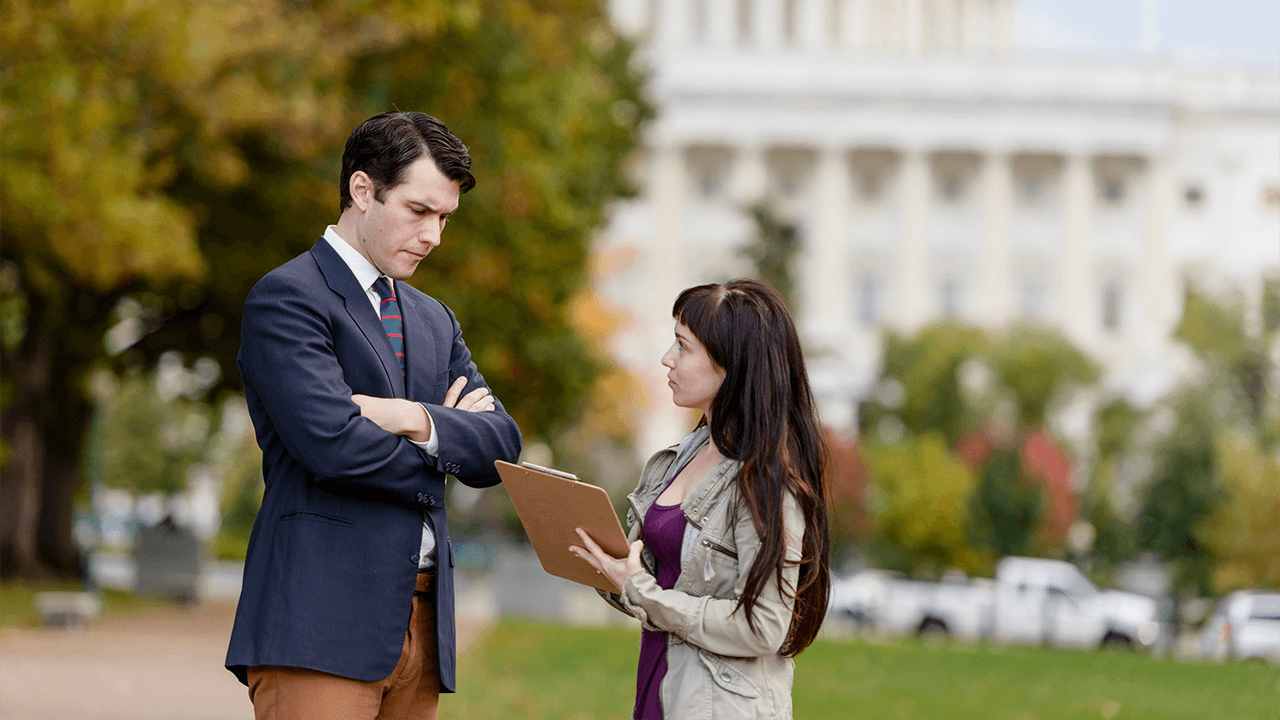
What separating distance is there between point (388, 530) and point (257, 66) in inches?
570

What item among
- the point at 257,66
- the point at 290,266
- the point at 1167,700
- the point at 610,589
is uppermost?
the point at 257,66

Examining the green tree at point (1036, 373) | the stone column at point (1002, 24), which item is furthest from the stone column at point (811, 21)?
the green tree at point (1036, 373)

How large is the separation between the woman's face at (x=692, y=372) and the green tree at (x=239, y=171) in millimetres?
12084

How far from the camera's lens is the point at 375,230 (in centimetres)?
403

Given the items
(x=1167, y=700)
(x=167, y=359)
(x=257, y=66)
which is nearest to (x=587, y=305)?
Result: (x=167, y=359)

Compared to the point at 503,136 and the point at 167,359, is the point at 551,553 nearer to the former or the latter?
the point at 503,136

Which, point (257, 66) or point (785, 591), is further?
point (257, 66)

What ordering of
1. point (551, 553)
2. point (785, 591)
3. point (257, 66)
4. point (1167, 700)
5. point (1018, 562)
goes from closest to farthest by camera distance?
point (785, 591)
point (551, 553)
point (1167, 700)
point (257, 66)
point (1018, 562)

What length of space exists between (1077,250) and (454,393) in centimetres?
8023

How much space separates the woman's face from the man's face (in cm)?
68

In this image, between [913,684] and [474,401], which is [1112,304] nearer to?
[913,684]

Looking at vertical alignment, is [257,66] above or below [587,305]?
above

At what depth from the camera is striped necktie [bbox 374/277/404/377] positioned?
4.14 metres

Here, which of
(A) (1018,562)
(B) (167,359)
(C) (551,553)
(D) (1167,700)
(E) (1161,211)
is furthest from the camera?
(E) (1161,211)
